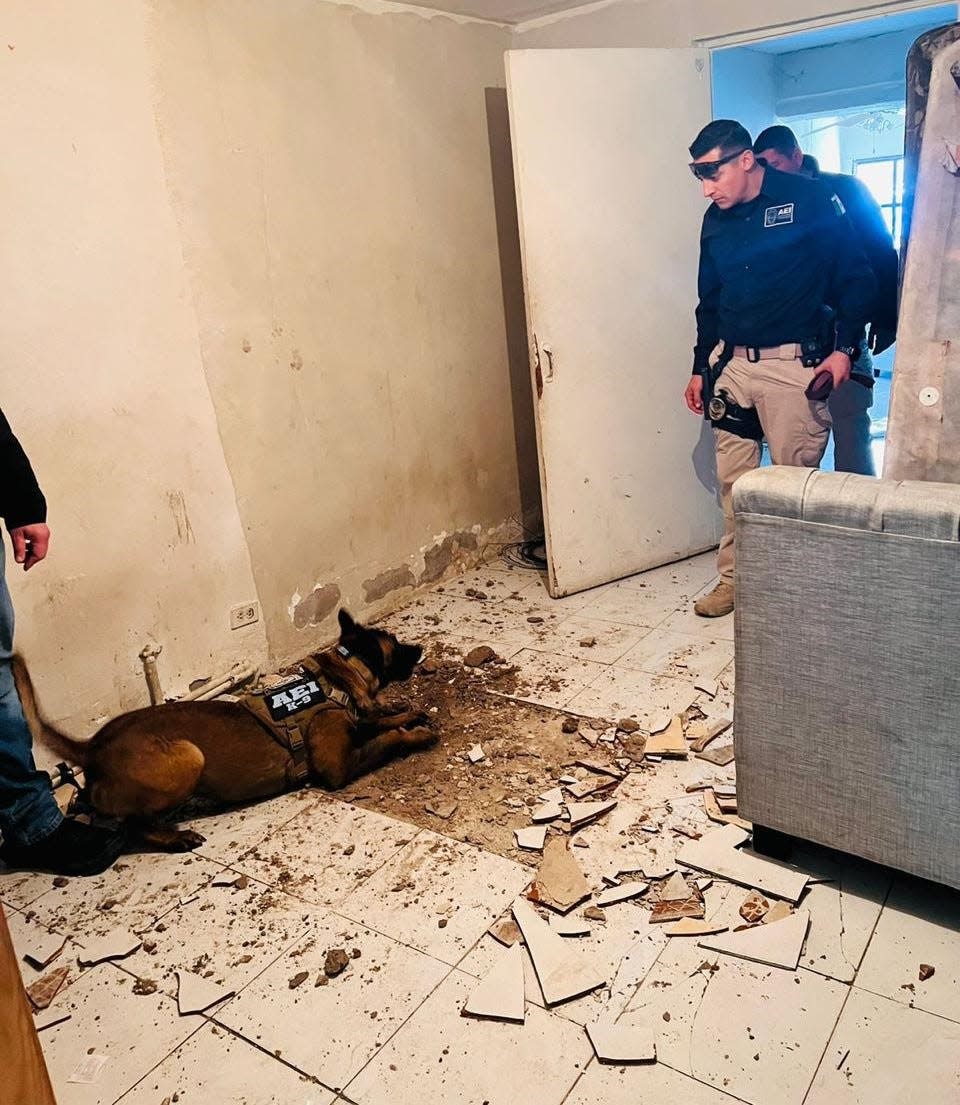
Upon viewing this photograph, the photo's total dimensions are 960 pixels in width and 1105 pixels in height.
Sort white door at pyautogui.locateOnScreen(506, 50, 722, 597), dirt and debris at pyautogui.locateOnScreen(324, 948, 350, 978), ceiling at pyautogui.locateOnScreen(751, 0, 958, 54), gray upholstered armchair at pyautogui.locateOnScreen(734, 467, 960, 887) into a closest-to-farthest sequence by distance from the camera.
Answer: gray upholstered armchair at pyautogui.locateOnScreen(734, 467, 960, 887), dirt and debris at pyautogui.locateOnScreen(324, 948, 350, 978), white door at pyautogui.locateOnScreen(506, 50, 722, 597), ceiling at pyautogui.locateOnScreen(751, 0, 958, 54)

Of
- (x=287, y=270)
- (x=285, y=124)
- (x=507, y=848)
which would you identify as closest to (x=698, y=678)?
(x=507, y=848)

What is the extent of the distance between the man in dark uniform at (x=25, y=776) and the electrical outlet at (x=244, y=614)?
0.99 m

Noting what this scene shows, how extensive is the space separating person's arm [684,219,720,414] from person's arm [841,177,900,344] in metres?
0.53

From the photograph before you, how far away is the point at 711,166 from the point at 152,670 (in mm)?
2668

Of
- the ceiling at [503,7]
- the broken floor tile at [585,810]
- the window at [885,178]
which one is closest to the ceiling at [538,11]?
the ceiling at [503,7]

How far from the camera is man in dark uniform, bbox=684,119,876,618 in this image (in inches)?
122

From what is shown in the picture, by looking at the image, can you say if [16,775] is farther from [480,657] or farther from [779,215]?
[779,215]

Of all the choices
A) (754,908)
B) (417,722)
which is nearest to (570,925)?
(754,908)

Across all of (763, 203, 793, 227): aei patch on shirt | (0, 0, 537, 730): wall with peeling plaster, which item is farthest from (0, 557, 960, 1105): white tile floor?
(763, 203, 793, 227): aei patch on shirt

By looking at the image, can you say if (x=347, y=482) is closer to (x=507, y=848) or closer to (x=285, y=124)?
(x=285, y=124)

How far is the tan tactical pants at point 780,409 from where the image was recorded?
10.7ft

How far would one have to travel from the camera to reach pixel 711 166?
3145 millimetres

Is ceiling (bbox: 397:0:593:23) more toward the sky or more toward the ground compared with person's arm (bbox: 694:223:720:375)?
more toward the sky

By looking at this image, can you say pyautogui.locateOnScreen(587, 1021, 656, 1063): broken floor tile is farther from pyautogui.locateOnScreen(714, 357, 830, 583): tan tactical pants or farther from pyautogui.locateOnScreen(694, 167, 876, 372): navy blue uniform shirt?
pyautogui.locateOnScreen(694, 167, 876, 372): navy blue uniform shirt
